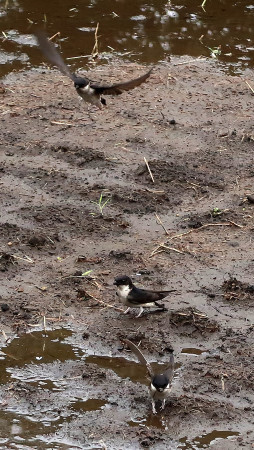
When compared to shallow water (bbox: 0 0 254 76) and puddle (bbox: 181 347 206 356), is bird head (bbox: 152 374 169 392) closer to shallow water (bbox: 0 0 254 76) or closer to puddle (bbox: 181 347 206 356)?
puddle (bbox: 181 347 206 356)

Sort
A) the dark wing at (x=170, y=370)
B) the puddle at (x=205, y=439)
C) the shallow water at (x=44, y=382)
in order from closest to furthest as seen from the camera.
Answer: the puddle at (x=205, y=439)
the shallow water at (x=44, y=382)
the dark wing at (x=170, y=370)

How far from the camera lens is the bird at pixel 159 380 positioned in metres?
6.34

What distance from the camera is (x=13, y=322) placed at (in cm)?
744

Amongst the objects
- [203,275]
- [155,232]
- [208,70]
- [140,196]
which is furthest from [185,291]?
[208,70]

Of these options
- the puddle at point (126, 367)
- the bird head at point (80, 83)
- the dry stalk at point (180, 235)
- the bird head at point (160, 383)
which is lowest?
the dry stalk at point (180, 235)

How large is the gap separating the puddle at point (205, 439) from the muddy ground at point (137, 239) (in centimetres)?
1

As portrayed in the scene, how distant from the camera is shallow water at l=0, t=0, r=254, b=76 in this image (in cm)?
1259

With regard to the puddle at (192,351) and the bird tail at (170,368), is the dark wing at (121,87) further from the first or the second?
the bird tail at (170,368)

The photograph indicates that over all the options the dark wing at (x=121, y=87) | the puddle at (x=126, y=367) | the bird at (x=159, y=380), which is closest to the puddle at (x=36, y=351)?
the puddle at (x=126, y=367)

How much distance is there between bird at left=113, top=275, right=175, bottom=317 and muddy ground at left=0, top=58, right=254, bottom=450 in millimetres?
178

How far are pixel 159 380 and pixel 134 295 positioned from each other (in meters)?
1.12

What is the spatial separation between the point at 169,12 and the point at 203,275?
6997 mm

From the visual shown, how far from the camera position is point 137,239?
866 centimetres

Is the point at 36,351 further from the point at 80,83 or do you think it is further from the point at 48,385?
the point at 80,83
